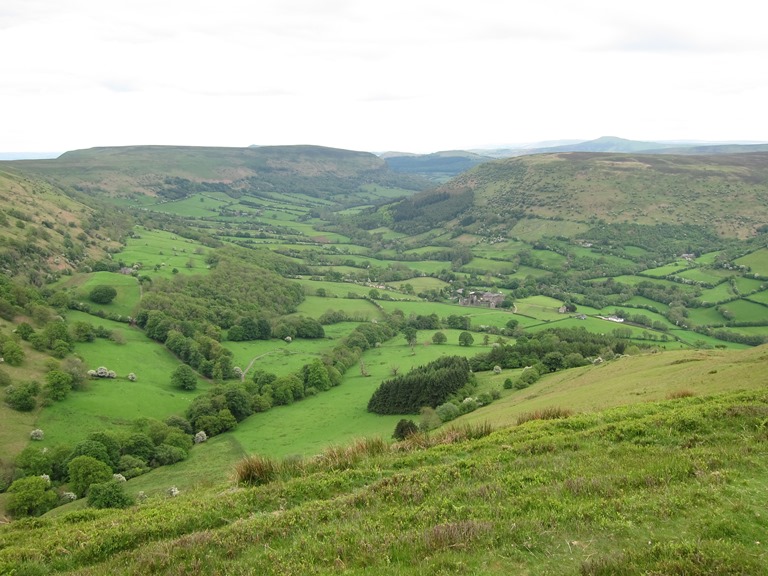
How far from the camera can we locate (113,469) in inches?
2000

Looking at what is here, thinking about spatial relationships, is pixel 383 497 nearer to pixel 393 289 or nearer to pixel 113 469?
pixel 113 469

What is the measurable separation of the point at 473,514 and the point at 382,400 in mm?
55451

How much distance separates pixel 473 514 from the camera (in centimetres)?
1201

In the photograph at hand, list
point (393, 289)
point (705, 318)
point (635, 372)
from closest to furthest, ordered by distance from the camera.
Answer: point (635, 372)
point (705, 318)
point (393, 289)

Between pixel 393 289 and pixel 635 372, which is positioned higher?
pixel 635 372

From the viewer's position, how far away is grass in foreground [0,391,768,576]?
32.5 feet

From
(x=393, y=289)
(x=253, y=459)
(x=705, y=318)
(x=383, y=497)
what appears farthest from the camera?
(x=393, y=289)

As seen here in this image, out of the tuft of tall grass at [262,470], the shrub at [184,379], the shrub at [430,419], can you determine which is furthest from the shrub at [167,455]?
the tuft of tall grass at [262,470]

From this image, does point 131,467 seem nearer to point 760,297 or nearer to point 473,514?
point 473,514

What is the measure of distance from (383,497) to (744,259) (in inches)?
6841

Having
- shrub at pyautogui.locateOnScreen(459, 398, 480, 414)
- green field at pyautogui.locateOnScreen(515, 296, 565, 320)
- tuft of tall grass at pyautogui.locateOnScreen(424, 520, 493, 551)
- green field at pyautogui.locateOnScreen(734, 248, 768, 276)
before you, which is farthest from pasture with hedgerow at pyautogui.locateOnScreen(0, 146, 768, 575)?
shrub at pyautogui.locateOnScreen(459, 398, 480, 414)

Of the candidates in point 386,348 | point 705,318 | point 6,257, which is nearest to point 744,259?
point 705,318

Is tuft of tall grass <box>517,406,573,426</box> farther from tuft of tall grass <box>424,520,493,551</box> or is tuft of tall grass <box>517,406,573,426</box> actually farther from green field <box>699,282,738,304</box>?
green field <box>699,282,738,304</box>

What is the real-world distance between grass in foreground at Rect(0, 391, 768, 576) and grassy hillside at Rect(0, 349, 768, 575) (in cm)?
5
